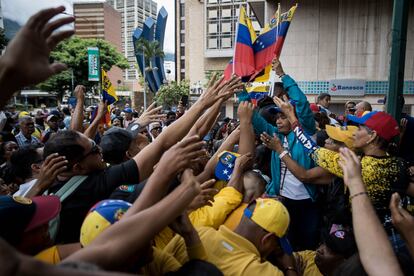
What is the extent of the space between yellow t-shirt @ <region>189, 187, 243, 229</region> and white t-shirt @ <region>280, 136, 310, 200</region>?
1.27 meters

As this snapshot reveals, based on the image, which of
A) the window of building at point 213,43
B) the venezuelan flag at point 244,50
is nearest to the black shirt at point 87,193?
the venezuelan flag at point 244,50

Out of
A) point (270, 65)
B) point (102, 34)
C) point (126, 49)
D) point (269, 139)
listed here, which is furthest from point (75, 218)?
point (126, 49)

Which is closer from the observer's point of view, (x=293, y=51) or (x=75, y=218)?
(x=75, y=218)

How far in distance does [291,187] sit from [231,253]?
1.80 metres

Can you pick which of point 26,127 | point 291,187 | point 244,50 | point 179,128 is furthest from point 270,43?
point 26,127

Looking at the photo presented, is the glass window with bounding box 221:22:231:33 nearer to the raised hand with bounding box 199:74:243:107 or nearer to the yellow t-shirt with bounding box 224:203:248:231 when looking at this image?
the raised hand with bounding box 199:74:243:107

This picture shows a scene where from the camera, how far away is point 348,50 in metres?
18.2

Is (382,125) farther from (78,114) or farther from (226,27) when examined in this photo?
(226,27)

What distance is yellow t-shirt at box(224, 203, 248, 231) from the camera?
80.2 inches

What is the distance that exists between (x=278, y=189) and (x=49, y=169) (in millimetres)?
2266

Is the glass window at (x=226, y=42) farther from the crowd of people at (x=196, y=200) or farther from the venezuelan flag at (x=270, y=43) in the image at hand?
the crowd of people at (x=196, y=200)

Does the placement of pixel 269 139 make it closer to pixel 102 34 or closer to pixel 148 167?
pixel 148 167

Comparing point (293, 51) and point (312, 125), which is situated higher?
point (293, 51)

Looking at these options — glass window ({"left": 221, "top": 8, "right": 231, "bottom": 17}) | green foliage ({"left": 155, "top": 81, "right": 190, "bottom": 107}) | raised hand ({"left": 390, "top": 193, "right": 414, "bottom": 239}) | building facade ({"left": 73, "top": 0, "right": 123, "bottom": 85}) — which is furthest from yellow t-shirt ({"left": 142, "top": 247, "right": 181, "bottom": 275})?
building facade ({"left": 73, "top": 0, "right": 123, "bottom": 85})
